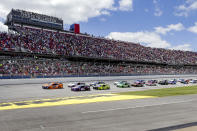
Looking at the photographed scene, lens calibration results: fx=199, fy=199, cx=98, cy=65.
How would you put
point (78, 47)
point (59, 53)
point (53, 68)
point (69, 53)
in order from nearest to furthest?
1. point (53, 68)
2. point (59, 53)
3. point (69, 53)
4. point (78, 47)

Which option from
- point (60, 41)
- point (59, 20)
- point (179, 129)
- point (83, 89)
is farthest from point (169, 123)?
point (59, 20)

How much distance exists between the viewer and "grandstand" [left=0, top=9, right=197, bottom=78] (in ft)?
137

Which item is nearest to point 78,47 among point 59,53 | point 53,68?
point 59,53

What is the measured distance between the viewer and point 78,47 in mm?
57000

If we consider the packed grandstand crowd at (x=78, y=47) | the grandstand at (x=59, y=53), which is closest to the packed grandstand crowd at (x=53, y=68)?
the grandstand at (x=59, y=53)

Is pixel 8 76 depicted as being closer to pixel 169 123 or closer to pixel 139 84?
pixel 139 84

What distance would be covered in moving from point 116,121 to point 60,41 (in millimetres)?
47100

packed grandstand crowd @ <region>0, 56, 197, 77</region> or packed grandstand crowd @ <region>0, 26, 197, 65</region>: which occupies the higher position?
packed grandstand crowd @ <region>0, 26, 197, 65</region>

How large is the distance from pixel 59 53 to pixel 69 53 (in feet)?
10.1

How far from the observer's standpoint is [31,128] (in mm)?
9492

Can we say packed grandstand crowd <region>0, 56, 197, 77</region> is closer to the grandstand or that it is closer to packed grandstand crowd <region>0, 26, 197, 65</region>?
the grandstand

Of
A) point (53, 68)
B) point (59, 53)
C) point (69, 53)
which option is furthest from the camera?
point (69, 53)

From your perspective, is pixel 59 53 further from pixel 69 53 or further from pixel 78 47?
pixel 78 47

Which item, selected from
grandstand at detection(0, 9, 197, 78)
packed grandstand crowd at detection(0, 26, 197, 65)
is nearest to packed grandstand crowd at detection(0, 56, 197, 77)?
grandstand at detection(0, 9, 197, 78)
